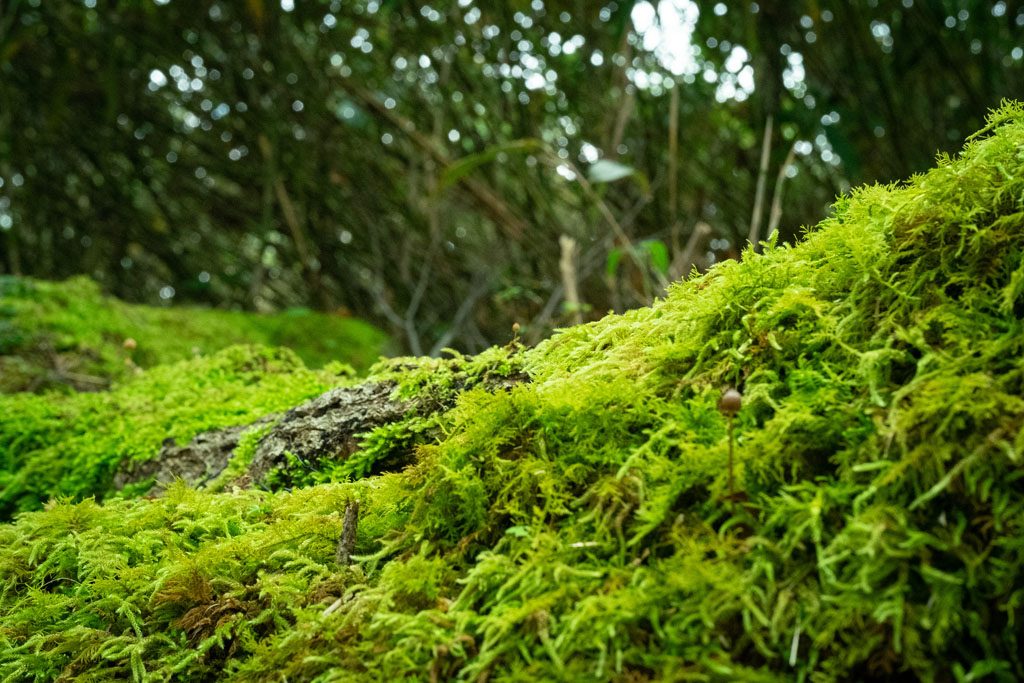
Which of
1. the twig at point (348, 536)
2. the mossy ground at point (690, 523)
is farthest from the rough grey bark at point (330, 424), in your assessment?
the twig at point (348, 536)

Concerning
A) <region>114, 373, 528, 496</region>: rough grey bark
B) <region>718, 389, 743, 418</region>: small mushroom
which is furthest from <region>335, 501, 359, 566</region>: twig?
<region>718, 389, 743, 418</region>: small mushroom

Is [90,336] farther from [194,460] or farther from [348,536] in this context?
[348,536]

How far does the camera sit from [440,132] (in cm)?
527

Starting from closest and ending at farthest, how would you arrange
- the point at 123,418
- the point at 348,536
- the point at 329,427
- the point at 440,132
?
the point at 348,536, the point at 329,427, the point at 123,418, the point at 440,132

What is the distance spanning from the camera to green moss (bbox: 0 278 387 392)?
2.90 metres

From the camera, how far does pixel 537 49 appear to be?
200 inches

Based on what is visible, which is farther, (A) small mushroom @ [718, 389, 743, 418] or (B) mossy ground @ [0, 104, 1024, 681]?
(A) small mushroom @ [718, 389, 743, 418]

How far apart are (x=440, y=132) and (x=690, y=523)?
16.0 feet

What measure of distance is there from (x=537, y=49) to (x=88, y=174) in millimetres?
3738

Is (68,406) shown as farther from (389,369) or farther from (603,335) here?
(603,335)

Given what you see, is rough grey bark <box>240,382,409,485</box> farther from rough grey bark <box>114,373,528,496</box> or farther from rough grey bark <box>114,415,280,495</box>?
rough grey bark <box>114,415,280,495</box>

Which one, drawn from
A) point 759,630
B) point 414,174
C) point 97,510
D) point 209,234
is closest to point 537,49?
point 414,174

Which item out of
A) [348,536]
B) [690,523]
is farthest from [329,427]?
[690,523]

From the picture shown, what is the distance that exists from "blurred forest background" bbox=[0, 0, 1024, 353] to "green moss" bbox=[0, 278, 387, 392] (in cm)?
126
